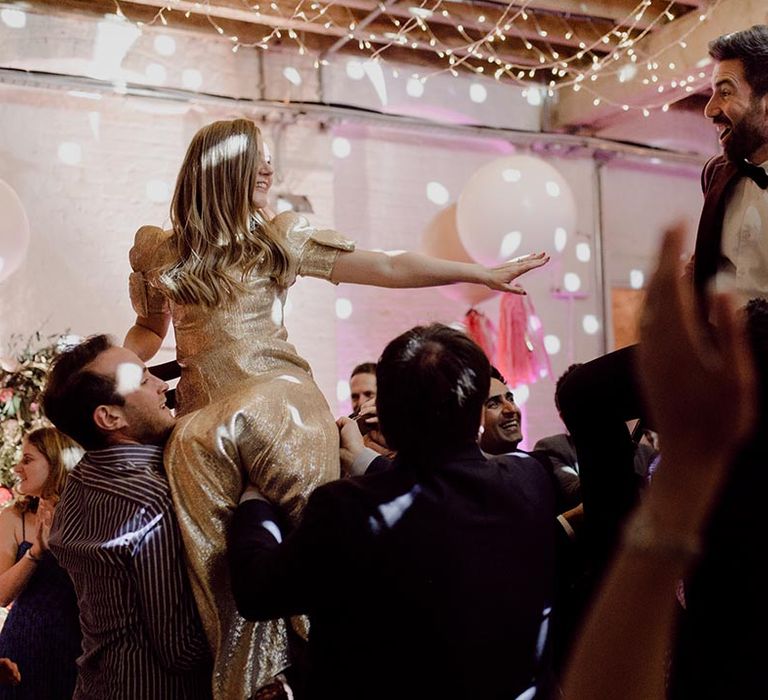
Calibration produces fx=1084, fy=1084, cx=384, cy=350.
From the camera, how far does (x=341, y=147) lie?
6.50 metres

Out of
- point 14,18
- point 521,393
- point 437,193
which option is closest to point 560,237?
point 521,393

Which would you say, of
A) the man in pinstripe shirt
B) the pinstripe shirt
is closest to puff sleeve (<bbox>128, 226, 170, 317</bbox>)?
the man in pinstripe shirt

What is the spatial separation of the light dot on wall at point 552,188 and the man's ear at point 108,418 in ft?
12.1

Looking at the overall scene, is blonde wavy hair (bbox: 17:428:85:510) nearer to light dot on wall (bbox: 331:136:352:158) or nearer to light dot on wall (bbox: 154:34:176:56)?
light dot on wall (bbox: 154:34:176:56)

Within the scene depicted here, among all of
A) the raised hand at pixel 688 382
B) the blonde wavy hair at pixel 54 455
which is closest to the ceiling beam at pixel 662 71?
the blonde wavy hair at pixel 54 455

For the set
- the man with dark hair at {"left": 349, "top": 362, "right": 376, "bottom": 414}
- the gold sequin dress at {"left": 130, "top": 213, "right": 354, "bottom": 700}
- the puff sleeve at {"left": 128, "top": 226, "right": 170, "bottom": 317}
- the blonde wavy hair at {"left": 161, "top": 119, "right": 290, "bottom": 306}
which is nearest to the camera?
the gold sequin dress at {"left": 130, "top": 213, "right": 354, "bottom": 700}

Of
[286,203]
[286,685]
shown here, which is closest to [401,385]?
[286,685]

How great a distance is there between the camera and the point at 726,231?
1.76m

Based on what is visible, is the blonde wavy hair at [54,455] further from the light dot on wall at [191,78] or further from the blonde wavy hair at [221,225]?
the light dot on wall at [191,78]

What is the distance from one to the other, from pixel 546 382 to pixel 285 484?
16.8 ft

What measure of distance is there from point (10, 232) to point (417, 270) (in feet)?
9.76

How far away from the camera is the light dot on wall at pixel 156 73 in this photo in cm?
591

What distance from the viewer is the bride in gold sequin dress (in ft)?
6.73

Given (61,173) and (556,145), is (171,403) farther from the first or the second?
(556,145)
